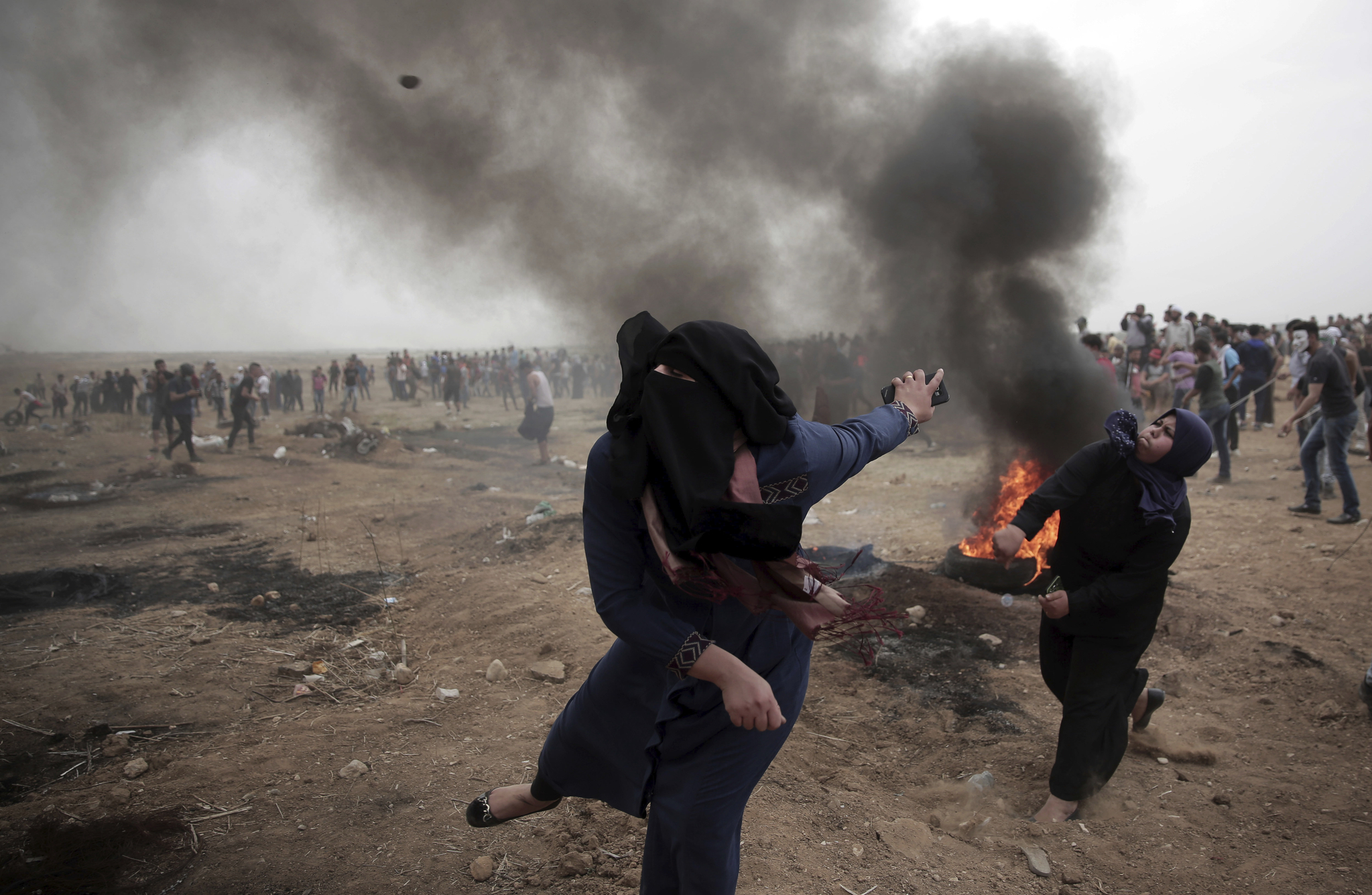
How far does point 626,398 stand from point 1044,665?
241 cm

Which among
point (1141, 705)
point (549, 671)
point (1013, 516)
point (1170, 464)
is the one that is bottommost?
point (549, 671)

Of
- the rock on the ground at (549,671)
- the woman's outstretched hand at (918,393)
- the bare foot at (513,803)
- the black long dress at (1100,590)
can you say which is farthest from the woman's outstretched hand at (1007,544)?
the rock on the ground at (549,671)

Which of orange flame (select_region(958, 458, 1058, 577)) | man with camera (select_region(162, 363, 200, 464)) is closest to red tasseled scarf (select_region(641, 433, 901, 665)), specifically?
orange flame (select_region(958, 458, 1058, 577))

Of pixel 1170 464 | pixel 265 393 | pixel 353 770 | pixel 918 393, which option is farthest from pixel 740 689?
pixel 265 393

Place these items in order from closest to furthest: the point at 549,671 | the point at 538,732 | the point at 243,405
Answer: the point at 538,732 < the point at 549,671 < the point at 243,405

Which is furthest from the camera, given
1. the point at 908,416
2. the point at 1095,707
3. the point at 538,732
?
the point at 538,732

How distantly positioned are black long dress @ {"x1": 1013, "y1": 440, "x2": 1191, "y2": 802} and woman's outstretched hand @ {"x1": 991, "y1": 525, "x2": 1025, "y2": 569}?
0.36ft

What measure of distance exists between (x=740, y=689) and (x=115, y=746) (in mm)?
3136

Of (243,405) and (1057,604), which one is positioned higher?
(243,405)

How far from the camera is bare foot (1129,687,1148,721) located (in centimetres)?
322

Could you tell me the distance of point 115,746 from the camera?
2.99 metres

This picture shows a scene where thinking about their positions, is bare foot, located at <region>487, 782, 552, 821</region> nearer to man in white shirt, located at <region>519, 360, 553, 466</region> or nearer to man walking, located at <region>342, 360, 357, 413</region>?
man in white shirt, located at <region>519, 360, 553, 466</region>

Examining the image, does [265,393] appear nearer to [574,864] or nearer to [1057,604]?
[574,864]

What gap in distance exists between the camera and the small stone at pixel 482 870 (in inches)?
89.0
